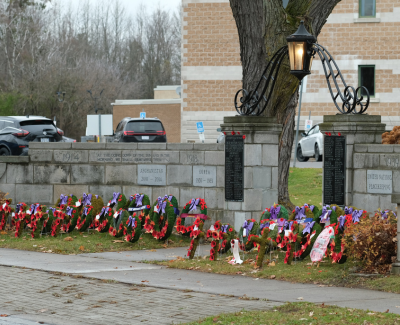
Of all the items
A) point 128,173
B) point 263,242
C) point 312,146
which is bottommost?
point 263,242

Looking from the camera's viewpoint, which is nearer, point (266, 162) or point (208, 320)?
point (208, 320)

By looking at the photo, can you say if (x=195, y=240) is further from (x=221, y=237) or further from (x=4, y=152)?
(x=4, y=152)

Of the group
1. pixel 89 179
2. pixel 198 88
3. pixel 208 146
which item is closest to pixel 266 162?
pixel 208 146

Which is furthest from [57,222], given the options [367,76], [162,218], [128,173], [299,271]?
[367,76]

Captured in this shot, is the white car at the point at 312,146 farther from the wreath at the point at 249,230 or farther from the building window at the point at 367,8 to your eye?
the wreath at the point at 249,230

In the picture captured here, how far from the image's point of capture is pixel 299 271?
9484mm

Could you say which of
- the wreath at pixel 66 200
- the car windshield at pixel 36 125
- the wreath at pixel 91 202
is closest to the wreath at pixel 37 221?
the wreath at pixel 66 200

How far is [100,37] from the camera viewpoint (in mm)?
87500

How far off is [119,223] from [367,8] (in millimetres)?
26220

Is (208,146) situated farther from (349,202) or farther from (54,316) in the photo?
(54,316)

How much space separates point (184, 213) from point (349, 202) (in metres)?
3.12

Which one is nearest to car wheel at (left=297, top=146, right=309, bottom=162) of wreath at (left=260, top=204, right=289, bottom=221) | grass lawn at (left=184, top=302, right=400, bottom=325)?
wreath at (left=260, top=204, right=289, bottom=221)

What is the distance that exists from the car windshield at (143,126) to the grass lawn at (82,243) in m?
12.9

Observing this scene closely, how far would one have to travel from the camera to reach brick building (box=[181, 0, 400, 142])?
1394 inches
